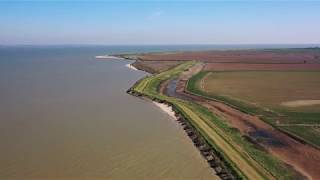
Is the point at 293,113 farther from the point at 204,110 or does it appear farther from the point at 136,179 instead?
the point at 136,179

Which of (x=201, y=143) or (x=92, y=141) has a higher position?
(x=92, y=141)

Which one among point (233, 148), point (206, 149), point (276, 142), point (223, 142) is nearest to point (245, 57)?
point (276, 142)

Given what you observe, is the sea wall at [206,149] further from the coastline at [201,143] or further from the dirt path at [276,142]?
the dirt path at [276,142]

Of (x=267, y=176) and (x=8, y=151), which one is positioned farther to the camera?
(x=8, y=151)

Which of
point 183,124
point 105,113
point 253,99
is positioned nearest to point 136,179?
point 183,124

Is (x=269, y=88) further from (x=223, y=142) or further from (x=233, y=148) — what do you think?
(x=233, y=148)

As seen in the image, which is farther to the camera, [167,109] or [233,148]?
[167,109]

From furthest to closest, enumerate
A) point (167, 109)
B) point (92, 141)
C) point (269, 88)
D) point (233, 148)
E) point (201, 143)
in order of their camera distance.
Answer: point (269, 88), point (167, 109), point (201, 143), point (92, 141), point (233, 148)

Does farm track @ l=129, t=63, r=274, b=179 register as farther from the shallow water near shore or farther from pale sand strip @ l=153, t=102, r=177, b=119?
the shallow water near shore
